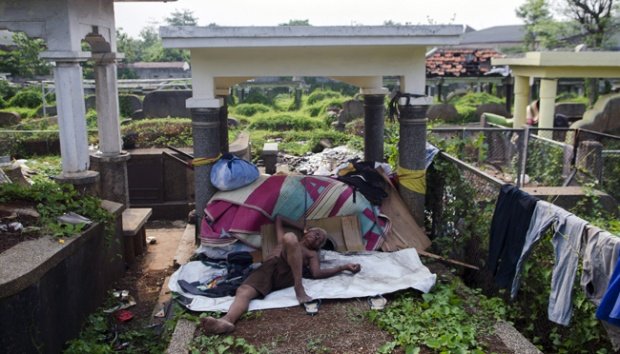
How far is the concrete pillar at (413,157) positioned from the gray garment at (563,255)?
8.01ft

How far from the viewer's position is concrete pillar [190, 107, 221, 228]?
7391 mm

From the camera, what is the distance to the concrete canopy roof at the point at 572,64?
13188 millimetres

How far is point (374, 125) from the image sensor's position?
9.67m

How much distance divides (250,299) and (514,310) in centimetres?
272

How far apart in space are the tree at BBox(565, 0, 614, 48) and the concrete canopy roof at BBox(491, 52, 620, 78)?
59.8 feet

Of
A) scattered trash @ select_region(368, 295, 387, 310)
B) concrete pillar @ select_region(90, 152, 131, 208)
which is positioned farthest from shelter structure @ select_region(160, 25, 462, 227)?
concrete pillar @ select_region(90, 152, 131, 208)

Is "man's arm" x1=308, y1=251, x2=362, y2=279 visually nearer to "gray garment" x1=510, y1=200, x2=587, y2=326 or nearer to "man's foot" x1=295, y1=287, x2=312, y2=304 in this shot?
"man's foot" x1=295, y1=287, x2=312, y2=304

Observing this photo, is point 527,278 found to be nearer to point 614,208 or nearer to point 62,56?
point 614,208

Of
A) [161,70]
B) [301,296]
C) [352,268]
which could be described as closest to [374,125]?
[352,268]

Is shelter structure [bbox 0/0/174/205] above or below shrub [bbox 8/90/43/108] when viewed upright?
above

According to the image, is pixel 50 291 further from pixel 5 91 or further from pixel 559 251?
pixel 5 91

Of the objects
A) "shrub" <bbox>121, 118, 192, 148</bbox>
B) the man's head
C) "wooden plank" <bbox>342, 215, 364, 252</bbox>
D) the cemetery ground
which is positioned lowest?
the cemetery ground

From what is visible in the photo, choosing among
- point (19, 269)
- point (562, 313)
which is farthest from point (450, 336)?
point (19, 269)

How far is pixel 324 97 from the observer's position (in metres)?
33.9
